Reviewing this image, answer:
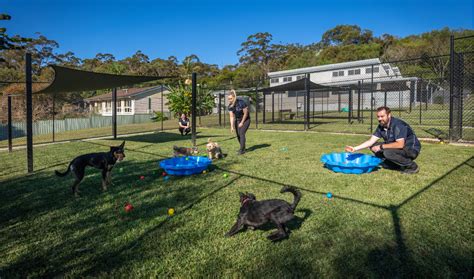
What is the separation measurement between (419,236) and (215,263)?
205 centimetres

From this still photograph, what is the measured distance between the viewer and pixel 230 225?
3.23m

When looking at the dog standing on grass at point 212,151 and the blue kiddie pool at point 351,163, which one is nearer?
the blue kiddie pool at point 351,163

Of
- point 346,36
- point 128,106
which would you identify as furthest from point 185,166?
point 346,36

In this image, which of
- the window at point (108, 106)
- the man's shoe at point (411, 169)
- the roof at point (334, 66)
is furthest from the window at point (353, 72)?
the man's shoe at point (411, 169)

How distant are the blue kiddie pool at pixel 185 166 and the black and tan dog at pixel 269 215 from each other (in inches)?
99.1

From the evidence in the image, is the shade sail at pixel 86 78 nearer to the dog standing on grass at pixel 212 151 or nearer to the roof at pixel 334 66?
the dog standing on grass at pixel 212 151

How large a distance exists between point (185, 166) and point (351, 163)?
128 inches

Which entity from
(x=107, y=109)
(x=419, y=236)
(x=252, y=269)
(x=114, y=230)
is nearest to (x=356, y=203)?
(x=419, y=236)

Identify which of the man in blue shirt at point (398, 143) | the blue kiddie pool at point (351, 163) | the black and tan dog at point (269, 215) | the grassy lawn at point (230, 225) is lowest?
the grassy lawn at point (230, 225)

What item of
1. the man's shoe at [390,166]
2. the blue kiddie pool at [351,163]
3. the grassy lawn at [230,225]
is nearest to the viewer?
the grassy lawn at [230,225]

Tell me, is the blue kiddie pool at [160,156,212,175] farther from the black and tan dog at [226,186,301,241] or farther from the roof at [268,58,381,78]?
the roof at [268,58,381,78]

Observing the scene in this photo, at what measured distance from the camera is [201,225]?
10.7 feet

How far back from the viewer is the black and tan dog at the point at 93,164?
14.6 ft

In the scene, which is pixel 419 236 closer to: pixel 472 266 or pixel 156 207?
pixel 472 266
